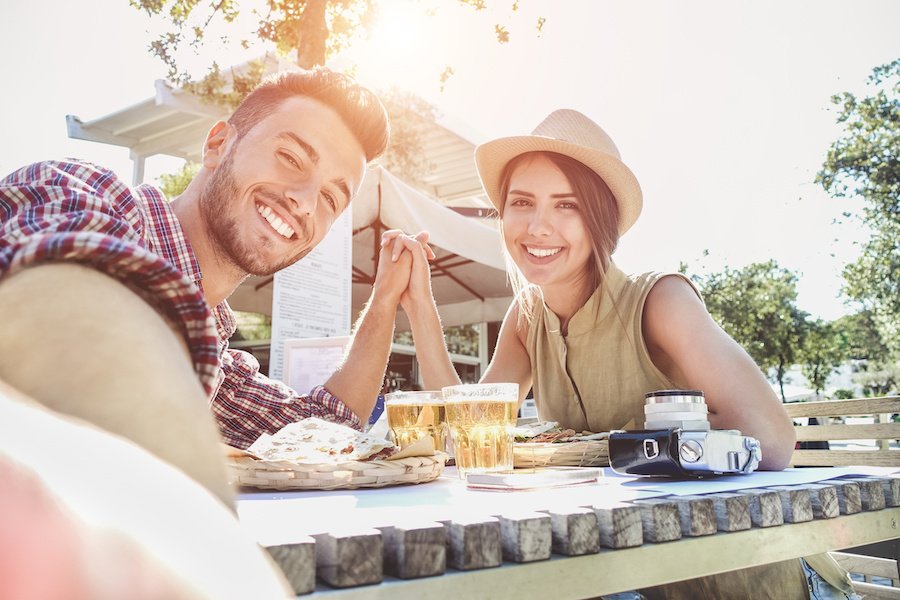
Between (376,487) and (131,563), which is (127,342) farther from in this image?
(376,487)

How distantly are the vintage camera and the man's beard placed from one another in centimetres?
132

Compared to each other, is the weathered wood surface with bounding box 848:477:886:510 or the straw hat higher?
the straw hat

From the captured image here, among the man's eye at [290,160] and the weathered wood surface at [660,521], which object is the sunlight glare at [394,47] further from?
the weathered wood surface at [660,521]

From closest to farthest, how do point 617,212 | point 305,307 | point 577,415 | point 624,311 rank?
point 624,311 → point 577,415 → point 617,212 → point 305,307

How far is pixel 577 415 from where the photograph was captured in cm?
250

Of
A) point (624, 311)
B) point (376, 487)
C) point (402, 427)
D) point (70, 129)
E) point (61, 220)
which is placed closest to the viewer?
point (61, 220)

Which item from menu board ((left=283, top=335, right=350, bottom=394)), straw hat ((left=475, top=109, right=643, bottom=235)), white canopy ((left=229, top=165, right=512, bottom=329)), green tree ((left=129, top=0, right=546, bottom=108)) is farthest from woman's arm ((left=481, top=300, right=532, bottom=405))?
green tree ((left=129, top=0, right=546, bottom=108))

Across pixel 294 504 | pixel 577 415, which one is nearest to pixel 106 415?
pixel 294 504

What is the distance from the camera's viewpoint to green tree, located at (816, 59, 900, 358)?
58.5 ft

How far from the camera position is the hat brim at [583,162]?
242cm

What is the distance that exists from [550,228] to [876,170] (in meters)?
20.1

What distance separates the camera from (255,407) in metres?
2.28

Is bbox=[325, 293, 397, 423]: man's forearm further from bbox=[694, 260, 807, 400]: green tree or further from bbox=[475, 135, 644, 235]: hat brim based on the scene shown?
bbox=[694, 260, 807, 400]: green tree

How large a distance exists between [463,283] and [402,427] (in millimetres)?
5681
